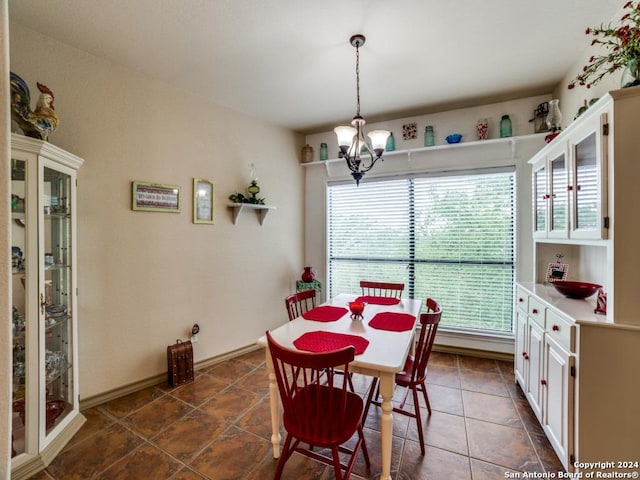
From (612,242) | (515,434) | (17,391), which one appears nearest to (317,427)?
(515,434)

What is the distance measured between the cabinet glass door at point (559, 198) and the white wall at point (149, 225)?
9.68 feet

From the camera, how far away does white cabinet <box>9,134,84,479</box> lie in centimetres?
172

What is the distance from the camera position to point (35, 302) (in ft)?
5.79

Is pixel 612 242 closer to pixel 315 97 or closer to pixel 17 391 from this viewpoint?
pixel 315 97

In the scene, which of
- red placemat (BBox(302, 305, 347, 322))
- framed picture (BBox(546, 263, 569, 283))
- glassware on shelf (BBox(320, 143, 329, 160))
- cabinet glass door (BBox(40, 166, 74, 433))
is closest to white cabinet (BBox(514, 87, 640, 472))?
framed picture (BBox(546, 263, 569, 283))

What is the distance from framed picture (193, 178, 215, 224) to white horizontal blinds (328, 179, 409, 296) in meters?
1.71

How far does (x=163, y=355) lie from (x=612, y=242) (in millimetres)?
3521

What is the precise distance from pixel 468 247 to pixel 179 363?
134 inches

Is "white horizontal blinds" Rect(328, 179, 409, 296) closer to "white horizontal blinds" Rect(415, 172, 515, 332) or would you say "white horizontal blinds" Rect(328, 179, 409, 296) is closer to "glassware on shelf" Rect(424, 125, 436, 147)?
"white horizontal blinds" Rect(415, 172, 515, 332)

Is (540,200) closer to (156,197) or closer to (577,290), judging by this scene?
(577,290)

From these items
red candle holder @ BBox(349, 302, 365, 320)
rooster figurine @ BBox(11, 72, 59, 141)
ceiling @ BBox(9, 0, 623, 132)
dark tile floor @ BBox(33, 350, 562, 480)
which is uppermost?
ceiling @ BBox(9, 0, 623, 132)

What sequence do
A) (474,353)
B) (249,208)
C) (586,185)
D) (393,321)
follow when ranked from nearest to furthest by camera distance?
(586,185) < (393,321) < (474,353) < (249,208)

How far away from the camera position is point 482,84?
2887 millimetres

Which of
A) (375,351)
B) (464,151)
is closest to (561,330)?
(375,351)
